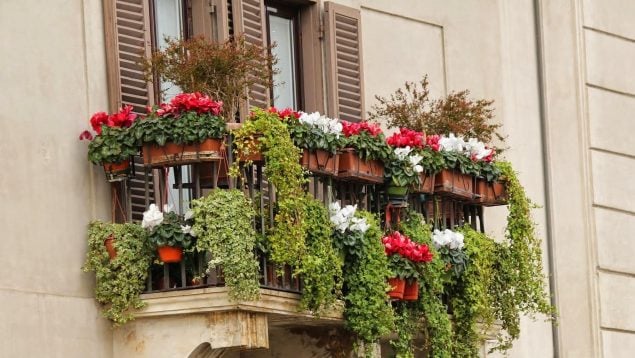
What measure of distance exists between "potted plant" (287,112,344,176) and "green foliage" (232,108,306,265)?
0.33 m

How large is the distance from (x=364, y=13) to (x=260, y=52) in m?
2.65

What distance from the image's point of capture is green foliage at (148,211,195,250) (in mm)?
16125

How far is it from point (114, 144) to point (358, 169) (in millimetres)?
2103

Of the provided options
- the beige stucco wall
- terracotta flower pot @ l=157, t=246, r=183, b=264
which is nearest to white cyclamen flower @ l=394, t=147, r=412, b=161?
terracotta flower pot @ l=157, t=246, r=183, b=264

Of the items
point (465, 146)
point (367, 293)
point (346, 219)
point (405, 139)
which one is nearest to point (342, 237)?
point (346, 219)

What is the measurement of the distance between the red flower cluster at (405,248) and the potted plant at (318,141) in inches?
30.8

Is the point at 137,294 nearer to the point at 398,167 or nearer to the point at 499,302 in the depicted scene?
the point at 398,167

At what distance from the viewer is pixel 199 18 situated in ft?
59.0

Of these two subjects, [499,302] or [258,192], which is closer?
[258,192]

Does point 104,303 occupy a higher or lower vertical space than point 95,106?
lower

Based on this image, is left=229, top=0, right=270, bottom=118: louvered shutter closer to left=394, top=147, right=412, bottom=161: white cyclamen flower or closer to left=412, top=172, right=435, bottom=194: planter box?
left=394, top=147, right=412, bottom=161: white cyclamen flower

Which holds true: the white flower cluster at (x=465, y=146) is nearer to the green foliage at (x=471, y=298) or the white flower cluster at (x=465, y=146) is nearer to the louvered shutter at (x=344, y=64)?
the green foliage at (x=471, y=298)

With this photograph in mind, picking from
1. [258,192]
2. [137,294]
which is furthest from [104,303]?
[258,192]

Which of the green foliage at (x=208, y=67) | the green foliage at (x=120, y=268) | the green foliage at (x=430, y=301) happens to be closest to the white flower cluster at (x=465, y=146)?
the green foliage at (x=430, y=301)
